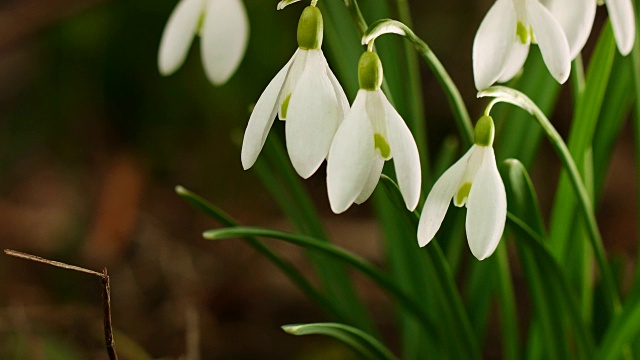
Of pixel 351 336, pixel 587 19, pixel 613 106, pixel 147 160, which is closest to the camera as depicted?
pixel 587 19

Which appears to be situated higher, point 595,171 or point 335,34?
point 335,34

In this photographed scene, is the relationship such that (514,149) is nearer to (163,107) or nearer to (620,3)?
(620,3)

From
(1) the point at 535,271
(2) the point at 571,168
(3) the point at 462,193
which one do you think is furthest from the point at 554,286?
(3) the point at 462,193

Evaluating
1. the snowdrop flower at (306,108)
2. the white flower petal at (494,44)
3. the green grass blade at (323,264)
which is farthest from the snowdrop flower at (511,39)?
the green grass blade at (323,264)

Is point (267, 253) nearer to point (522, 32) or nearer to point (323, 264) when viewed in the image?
point (323, 264)

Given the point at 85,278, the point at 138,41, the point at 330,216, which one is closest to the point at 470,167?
the point at 85,278

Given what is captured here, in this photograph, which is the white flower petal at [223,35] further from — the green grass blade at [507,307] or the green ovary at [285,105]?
the green grass blade at [507,307]

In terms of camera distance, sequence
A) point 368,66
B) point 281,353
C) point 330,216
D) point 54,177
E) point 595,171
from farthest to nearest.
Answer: point 54,177 → point 330,216 → point 281,353 → point 595,171 → point 368,66
